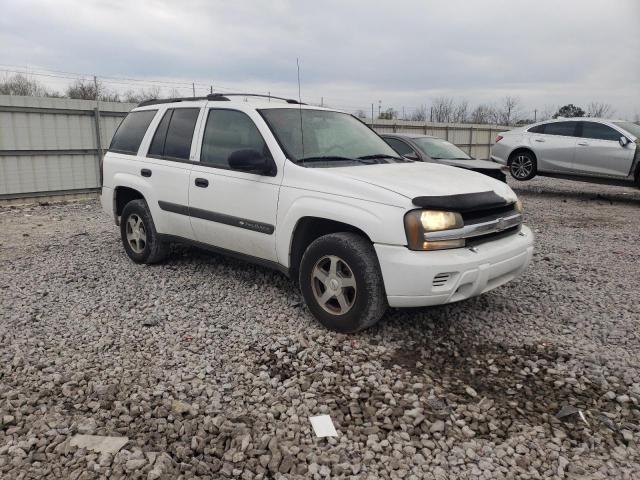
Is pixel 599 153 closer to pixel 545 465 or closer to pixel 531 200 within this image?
Result: pixel 531 200

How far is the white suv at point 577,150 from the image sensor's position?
1107cm

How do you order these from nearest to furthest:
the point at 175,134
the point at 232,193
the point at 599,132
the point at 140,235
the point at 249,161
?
the point at 249,161
the point at 232,193
the point at 175,134
the point at 140,235
the point at 599,132

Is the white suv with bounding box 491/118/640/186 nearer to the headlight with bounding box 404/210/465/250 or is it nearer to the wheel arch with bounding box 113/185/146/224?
the headlight with bounding box 404/210/465/250

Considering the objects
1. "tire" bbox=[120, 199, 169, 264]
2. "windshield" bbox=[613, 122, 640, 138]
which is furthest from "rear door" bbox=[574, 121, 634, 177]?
"tire" bbox=[120, 199, 169, 264]

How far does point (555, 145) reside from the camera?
12062mm

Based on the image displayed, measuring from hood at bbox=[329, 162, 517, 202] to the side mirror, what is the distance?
0.57 metres

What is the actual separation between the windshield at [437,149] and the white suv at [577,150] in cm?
341

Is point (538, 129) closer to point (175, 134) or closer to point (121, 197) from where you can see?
point (175, 134)

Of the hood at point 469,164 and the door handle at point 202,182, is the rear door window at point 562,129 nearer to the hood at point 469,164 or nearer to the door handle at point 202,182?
the hood at point 469,164

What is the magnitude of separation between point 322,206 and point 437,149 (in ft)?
20.6

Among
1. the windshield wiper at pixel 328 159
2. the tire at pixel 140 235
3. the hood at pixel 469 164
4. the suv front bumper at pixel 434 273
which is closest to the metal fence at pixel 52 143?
the tire at pixel 140 235

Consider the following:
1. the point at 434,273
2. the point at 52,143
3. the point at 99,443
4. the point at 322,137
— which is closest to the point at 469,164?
the point at 322,137

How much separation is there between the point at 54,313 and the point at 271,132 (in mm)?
2412

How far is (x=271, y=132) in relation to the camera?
4359 mm
